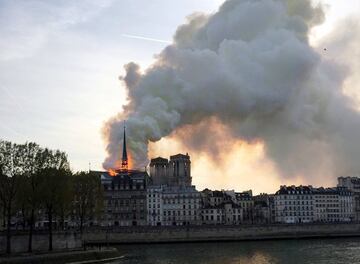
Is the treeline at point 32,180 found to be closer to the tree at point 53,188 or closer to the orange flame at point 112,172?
the tree at point 53,188

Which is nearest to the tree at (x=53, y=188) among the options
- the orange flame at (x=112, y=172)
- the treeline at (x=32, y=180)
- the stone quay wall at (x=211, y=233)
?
the treeline at (x=32, y=180)

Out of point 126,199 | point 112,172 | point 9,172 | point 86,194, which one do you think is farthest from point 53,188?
point 126,199

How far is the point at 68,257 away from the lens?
70062 millimetres

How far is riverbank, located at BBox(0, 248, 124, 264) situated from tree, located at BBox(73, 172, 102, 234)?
23754 mm

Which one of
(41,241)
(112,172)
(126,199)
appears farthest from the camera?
(126,199)

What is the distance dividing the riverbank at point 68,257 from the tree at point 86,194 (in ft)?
77.9

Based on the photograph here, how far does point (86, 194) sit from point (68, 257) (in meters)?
39.2

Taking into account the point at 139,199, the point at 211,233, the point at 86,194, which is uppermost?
the point at 139,199

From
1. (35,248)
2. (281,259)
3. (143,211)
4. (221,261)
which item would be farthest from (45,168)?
(143,211)

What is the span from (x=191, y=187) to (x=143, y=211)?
19596mm

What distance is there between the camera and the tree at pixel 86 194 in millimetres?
106831

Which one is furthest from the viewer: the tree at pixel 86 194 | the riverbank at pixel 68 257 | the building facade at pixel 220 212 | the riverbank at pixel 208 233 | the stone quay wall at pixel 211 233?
the building facade at pixel 220 212

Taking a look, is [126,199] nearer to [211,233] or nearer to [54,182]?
[211,233]

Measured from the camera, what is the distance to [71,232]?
96375mm
